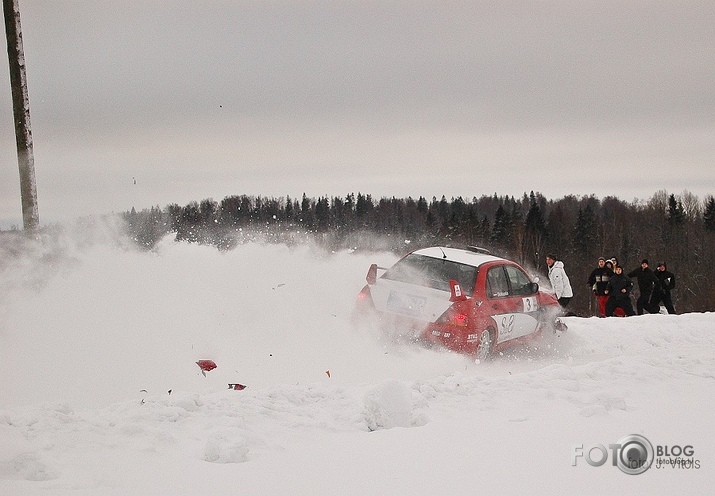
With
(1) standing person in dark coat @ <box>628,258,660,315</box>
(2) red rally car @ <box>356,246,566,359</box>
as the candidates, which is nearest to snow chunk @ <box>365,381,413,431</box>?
(2) red rally car @ <box>356,246,566,359</box>

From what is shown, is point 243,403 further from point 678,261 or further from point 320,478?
point 678,261

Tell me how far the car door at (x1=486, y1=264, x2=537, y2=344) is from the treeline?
149ft

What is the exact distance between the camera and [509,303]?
418 inches

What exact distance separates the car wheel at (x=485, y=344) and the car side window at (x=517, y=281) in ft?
3.45

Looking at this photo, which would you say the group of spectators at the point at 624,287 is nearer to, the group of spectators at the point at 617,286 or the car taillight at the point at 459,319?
the group of spectators at the point at 617,286

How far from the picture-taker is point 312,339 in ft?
31.3

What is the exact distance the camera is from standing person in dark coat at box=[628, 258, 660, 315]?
17.5m

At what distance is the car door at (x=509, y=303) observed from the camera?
10.3 meters

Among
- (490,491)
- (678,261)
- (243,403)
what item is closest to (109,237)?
(243,403)

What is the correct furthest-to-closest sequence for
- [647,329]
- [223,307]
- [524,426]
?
1. [647,329]
2. [223,307]
3. [524,426]

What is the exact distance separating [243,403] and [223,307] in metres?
4.05

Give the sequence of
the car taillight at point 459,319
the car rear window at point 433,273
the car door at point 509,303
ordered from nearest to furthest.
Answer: the car taillight at point 459,319 < the car rear window at point 433,273 < the car door at point 509,303

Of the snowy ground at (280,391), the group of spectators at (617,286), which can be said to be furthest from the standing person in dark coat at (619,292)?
the snowy ground at (280,391)

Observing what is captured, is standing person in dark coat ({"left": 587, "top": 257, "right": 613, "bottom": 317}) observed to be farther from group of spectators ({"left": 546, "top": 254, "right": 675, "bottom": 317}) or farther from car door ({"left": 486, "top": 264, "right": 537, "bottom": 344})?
car door ({"left": 486, "top": 264, "right": 537, "bottom": 344})
